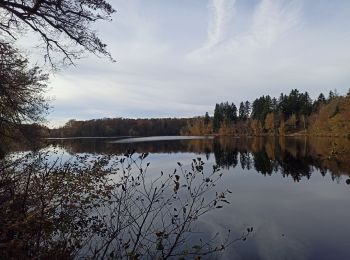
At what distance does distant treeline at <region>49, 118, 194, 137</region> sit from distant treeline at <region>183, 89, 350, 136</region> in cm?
3055

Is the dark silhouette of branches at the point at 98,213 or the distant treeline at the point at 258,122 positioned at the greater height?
the distant treeline at the point at 258,122

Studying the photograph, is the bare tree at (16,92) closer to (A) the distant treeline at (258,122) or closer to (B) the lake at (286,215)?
(B) the lake at (286,215)

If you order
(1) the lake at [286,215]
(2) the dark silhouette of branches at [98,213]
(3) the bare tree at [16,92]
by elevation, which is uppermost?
(3) the bare tree at [16,92]

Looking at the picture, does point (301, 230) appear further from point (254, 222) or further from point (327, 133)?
point (327, 133)

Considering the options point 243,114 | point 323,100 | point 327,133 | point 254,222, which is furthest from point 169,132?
point 254,222

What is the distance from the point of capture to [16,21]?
8.81 metres

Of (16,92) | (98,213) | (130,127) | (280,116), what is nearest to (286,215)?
(98,213)

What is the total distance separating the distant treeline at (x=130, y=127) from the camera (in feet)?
397

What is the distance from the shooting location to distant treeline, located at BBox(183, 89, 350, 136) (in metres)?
78.2

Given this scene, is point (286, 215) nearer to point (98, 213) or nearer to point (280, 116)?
point (98, 213)

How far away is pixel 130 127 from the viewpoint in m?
143

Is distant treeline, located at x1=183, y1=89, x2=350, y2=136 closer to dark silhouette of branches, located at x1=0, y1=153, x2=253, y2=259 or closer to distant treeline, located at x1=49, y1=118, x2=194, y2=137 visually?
distant treeline, located at x1=49, y1=118, x2=194, y2=137

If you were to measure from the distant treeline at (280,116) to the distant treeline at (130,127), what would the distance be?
30.5 meters

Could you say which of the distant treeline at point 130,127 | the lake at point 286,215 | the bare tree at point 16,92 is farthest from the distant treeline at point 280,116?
the bare tree at point 16,92
